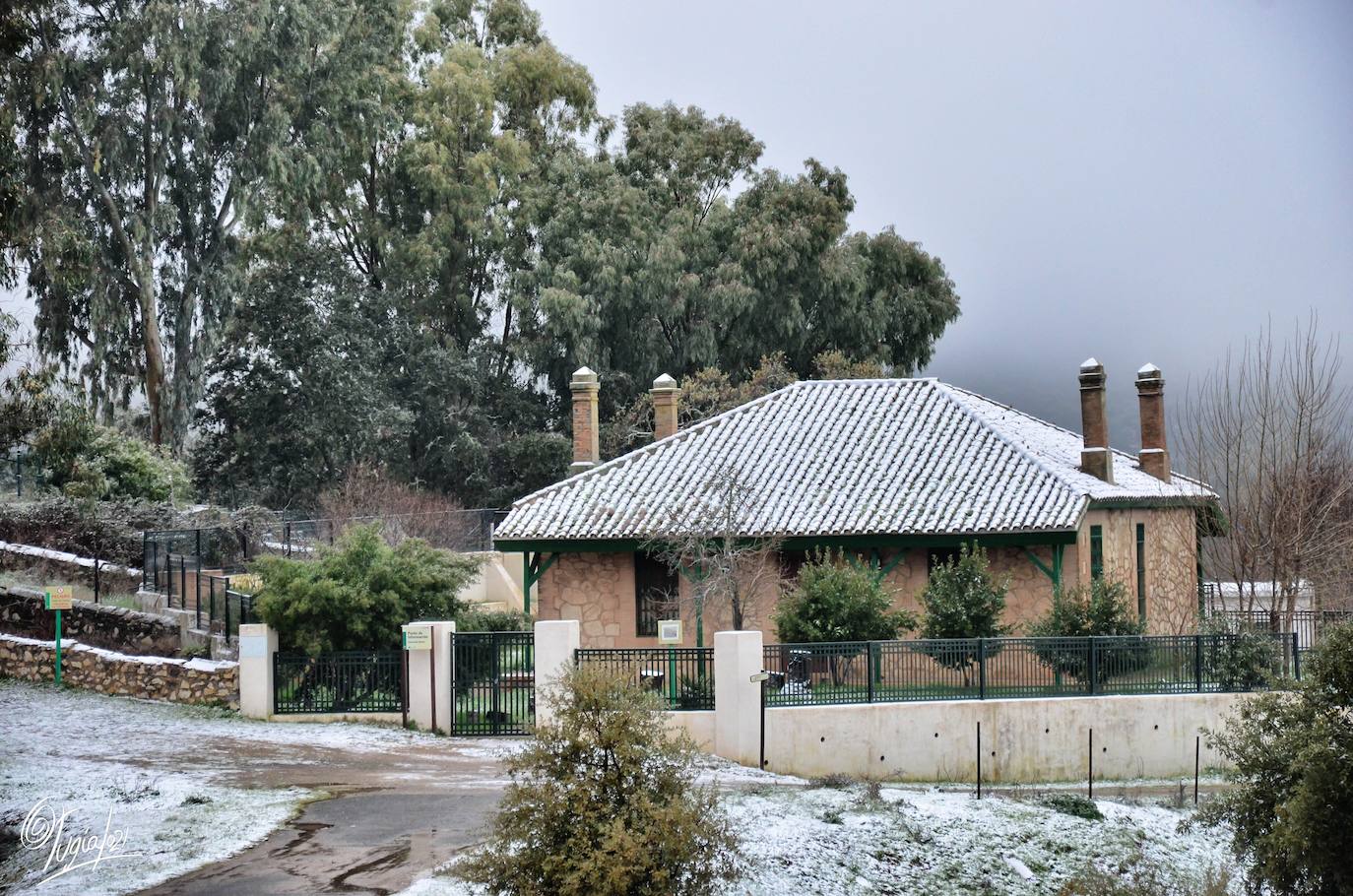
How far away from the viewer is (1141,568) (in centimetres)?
2967

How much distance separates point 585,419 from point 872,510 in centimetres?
791

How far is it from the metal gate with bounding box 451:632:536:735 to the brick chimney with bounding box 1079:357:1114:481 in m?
13.5

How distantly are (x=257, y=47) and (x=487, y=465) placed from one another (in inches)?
627

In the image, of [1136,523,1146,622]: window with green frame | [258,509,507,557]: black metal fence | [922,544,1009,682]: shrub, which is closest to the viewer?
[922,544,1009,682]: shrub

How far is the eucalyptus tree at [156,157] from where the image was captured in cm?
3797

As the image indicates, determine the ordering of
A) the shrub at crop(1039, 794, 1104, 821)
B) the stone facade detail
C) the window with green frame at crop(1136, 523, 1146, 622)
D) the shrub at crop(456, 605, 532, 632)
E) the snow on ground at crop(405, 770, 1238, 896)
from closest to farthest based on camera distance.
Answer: the snow on ground at crop(405, 770, 1238, 896) < the shrub at crop(1039, 794, 1104, 821) < the shrub at crop(456, 605, 532, 632) < the stone facade detail < the window with green frame at crop(1136, 523, 1146, 622)

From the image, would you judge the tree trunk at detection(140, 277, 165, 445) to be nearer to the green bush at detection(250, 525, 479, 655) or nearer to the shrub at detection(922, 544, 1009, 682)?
the green bush at detection(250, 525, 479, 655)

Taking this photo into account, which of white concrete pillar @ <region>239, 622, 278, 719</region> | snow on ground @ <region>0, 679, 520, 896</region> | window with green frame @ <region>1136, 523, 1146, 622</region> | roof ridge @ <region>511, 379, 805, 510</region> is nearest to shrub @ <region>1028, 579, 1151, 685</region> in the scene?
window with green frame @ <region>1136, 523, 1146, 622</region>

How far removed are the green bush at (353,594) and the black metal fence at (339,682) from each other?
284mm

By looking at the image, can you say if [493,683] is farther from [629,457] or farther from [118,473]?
[118,473]

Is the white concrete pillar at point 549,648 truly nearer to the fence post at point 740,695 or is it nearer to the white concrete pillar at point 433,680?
the white concrete pillar at point 433,680

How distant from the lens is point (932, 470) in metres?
28.8

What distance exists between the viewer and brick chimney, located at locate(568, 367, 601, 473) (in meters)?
32.0

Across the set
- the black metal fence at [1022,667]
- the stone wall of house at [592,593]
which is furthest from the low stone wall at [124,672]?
the black metal fence at [1022,667]
